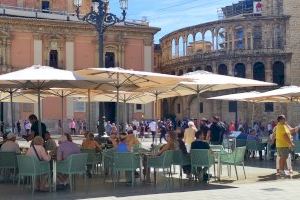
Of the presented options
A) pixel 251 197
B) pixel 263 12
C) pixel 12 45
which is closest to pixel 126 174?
pixel 251 197

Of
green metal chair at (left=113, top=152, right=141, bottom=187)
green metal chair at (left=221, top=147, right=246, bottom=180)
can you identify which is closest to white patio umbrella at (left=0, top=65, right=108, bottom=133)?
green metal chair at (left=113, top=152, right=141, bottom=187)

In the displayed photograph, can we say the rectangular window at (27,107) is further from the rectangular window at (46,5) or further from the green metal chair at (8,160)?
the green metal chair at (8,160)

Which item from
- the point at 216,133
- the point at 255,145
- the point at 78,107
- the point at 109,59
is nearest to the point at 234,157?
the point at 216,133

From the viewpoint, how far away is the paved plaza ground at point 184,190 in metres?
10.3

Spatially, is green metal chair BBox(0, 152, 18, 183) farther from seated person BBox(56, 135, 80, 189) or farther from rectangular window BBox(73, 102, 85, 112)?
rectangular window BBox(73, 102, 85, 112)

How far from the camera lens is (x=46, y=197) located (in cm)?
1033

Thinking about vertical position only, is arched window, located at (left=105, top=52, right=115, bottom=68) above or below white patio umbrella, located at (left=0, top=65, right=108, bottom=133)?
above

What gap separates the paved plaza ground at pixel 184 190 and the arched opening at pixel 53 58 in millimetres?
29082

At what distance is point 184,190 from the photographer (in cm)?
1126

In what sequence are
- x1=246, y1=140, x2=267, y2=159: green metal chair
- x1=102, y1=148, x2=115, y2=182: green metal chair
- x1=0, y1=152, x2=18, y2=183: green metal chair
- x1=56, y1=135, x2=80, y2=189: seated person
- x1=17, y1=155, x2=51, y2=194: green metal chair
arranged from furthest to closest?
1. x1=246, y1=140, x2=267, y2=159: green metal chair
2. x1=102, y1=148, x2=115, y2=182: green metal chair
3. x1=0, y1=152, x2=18, y2=183: green metal chair
4. x1=56, y1=135, x2=80, y2=189: seated person
5. x1=17, y1=155, x2=51, y2=194: green metal chair

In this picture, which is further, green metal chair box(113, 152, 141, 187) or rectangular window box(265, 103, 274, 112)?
rectangular window box(265, 103, 274, 112)

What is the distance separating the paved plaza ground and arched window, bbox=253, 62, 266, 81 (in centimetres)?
3882

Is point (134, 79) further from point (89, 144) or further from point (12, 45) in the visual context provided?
point (12, 45)

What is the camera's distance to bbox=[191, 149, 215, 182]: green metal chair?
12.1m
